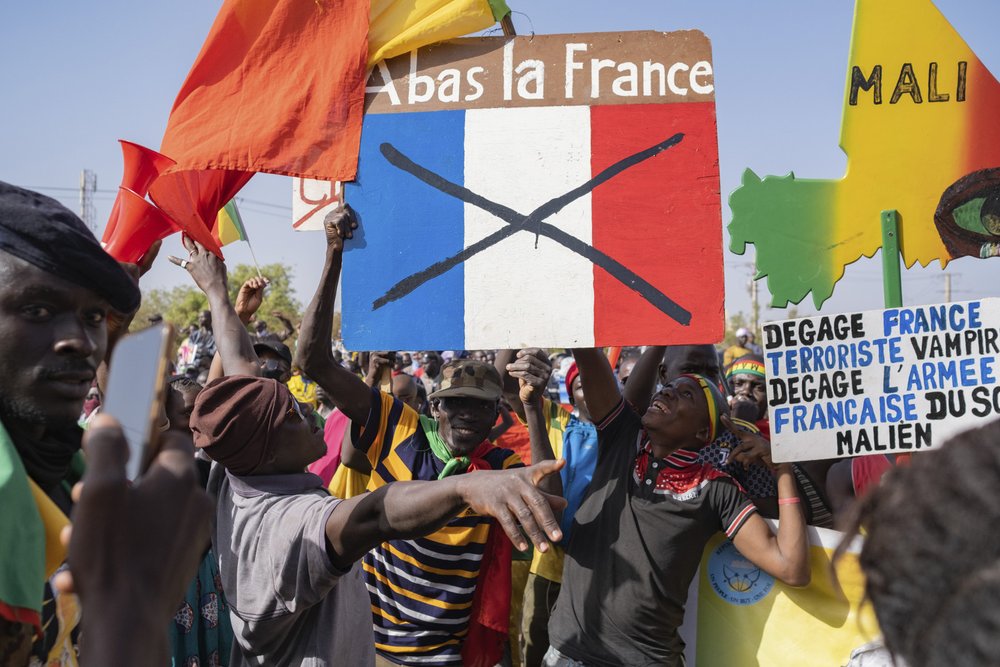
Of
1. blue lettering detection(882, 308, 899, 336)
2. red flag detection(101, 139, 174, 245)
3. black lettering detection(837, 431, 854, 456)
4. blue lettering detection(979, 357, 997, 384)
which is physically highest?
red flag detection(101, 139, 174, 245)

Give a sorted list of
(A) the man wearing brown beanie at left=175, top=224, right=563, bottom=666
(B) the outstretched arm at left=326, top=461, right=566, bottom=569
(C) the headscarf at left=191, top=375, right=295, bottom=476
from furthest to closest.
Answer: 1. (C) the headscarf at left=191, top=375, right=295, bottom=476
2. (A) the man wearing brown beanie at left=175, top=224, right=563, bottom=666
3. (B) the outstretched arm at left=326, top=461, right=566, bottom=569

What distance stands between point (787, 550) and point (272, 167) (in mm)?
2436

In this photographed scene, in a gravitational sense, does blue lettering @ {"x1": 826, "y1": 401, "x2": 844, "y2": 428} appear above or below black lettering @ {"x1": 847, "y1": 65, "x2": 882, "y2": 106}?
below

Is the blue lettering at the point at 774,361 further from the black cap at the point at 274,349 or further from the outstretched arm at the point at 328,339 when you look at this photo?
the black cap at the point at 274,349

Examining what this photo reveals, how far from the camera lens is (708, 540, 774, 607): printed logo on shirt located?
3.37m

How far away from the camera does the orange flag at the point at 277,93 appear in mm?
3273

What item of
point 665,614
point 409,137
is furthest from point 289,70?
point 665,614

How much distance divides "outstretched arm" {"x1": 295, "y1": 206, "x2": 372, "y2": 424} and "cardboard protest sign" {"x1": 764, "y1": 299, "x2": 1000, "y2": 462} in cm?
159

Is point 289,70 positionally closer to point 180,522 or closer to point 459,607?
point 459,607

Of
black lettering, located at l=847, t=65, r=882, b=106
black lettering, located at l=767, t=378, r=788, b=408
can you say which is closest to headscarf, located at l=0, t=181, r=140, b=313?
black lettering, located at l=767, t=378, r=788, b=408

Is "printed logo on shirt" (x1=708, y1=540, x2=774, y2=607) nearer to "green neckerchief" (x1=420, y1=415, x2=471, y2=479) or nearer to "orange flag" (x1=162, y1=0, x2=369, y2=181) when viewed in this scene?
"green neckerchief" (x1=420, y1=415, x2=471, y2=479)

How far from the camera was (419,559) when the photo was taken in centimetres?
340

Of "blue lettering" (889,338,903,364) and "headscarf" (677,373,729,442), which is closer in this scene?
"blue lettering" (889,338,903,364)

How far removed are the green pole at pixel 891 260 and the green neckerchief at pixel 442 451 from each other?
1722mm
